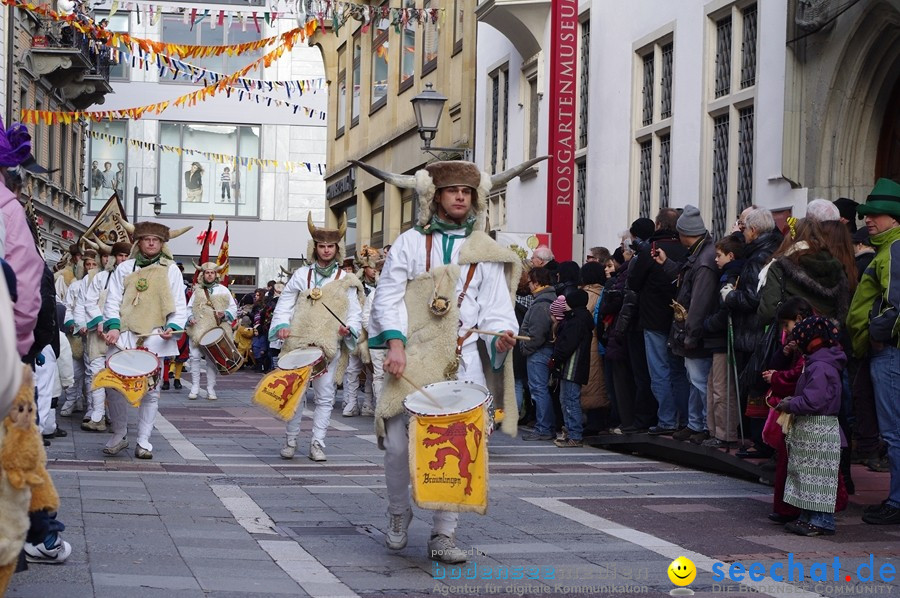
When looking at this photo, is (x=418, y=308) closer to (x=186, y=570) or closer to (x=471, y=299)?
(x=471, y=299)

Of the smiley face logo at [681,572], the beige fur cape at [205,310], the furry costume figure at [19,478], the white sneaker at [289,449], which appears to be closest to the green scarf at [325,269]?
the white sneaker at [289,449]

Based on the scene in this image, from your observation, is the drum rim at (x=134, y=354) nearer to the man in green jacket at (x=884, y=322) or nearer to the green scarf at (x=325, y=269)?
the green scarf at (x=325, y=269)

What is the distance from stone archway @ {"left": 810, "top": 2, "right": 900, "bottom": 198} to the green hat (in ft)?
17.1

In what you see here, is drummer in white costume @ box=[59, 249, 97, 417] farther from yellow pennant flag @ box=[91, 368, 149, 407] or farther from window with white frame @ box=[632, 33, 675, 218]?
window with white frame @ box=[632, 33, 675, 218]

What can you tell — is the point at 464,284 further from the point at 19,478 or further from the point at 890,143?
the point at 890,143

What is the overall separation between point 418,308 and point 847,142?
821 cm

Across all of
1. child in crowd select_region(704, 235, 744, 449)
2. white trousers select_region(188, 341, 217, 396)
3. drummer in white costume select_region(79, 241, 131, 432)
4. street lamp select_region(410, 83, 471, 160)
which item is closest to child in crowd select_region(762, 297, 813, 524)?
child in crowd select_region(704, 235, 744, 449)

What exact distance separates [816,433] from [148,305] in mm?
6371

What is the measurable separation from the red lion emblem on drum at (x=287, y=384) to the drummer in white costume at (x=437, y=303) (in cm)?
433

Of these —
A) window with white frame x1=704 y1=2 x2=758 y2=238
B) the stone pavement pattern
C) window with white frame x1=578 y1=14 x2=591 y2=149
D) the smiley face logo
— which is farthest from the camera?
window with white frame x1=578 y1=14 x2=591 y2=149

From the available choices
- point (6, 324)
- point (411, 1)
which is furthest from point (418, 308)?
point (411, 1)

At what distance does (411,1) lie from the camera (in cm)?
3438

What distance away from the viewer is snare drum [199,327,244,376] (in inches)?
755

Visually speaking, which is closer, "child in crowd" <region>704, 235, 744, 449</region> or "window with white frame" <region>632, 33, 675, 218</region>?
"child in crowd" <region>704, 235, 744, 449</region>
